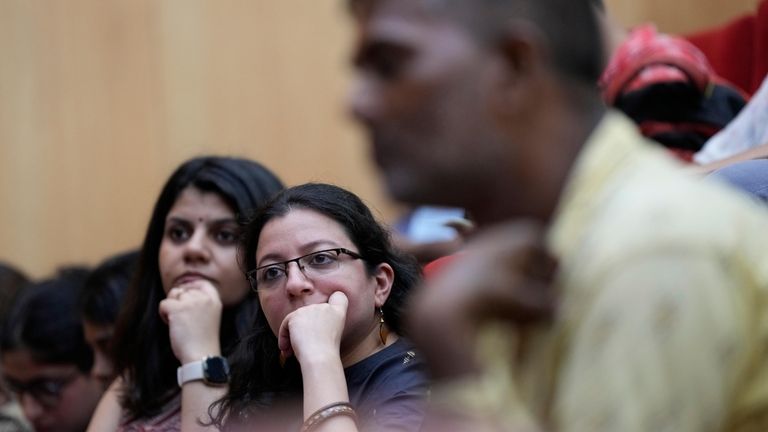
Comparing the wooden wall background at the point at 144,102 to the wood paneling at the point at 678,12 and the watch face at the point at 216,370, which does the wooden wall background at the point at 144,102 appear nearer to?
the wood paneling at the point at 678,12

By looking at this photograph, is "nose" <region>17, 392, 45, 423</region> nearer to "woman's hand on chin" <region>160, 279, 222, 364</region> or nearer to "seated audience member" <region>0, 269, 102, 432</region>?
"seated audience member" <region>0, 269, 102, 432</region>

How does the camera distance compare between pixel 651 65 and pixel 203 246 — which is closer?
pixel 203 246

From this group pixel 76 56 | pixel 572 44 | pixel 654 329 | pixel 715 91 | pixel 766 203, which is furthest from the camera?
pixel 76 56

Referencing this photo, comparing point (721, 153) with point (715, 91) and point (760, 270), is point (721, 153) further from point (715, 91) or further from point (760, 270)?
point (760, 270)

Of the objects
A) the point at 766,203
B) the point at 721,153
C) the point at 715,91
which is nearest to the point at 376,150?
the point at 766,203

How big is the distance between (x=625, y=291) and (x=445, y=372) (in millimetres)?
124

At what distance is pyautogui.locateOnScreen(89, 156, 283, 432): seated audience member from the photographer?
1.70m

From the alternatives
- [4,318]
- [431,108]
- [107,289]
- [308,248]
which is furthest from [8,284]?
[431,108]

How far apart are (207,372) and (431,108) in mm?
1012

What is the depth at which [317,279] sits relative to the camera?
1448mm

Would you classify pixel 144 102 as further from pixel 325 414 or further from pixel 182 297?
pixel 325 414

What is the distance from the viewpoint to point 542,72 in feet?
2.43

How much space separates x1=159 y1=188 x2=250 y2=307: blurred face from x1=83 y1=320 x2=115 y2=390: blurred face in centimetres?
31

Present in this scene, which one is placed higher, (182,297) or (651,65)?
(651,65)
